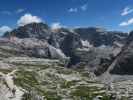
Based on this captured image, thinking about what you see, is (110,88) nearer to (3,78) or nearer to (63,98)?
(63,98)

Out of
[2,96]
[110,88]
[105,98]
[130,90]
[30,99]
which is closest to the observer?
[2,96]

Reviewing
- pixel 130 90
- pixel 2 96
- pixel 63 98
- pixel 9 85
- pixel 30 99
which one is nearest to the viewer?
pixel 2 96

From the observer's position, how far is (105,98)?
468 ft

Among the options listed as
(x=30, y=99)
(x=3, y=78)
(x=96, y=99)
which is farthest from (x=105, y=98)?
(x=3, y=78)

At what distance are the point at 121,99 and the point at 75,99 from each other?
23.9 m

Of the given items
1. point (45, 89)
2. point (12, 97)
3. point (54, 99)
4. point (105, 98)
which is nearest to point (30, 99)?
point (12, 97)

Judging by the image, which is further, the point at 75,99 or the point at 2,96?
the point at 75,99

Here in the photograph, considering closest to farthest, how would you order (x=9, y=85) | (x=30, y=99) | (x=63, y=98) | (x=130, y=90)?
1. (x=30, y=99)
2. (x=9, y=85)
3. (x=63, y=98)
4. (x=130, y=90)

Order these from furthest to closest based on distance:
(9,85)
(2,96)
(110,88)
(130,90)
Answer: (110,88), (130,90), (9,85), (2,96)

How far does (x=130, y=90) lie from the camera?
170125 millimetres

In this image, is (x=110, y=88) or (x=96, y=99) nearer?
(x=96, y=99)

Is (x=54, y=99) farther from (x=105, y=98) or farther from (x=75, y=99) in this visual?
(x=105, y=98)

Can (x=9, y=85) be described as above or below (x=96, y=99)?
above

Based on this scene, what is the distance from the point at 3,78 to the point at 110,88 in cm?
7846
